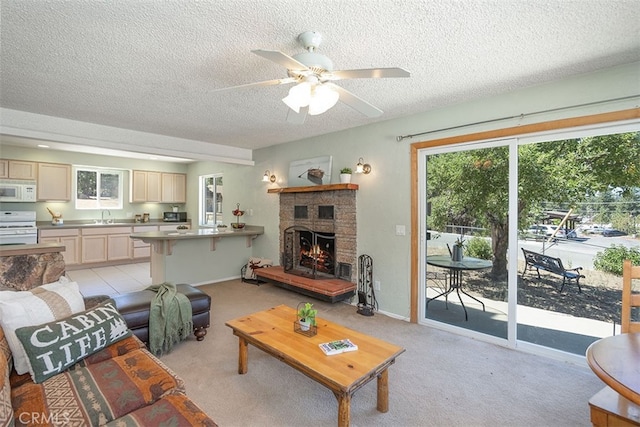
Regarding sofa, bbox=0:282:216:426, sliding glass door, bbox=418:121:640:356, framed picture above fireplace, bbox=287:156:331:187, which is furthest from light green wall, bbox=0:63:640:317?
sofa, bbox=0:282:216:426

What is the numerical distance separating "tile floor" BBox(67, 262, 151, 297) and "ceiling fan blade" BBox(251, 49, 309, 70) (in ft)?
15.2

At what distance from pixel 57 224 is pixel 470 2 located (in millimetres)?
7789

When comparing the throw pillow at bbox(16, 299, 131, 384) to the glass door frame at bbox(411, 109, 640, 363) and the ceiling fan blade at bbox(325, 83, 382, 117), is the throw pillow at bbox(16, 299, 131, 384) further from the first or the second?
the glass door frame at bbox(411, 109, 640, 363)

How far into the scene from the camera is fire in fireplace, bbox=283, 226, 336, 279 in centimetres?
441

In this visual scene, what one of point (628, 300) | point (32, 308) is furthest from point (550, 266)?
point (32, 308)

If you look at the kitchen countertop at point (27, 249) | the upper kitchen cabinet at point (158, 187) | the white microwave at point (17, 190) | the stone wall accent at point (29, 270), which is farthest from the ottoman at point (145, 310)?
the upper kitchen cabinet at point (158, 187)

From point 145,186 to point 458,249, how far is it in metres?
7.22

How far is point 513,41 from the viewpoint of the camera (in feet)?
6.54

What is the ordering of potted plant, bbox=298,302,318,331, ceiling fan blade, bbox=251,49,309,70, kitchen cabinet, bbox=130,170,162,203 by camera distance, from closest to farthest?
ceiling fan blade, bbox=251,49,309,70
potted plant, bbox=298,302,318,331
kitchen cabinet, bbox=130,170,162,203

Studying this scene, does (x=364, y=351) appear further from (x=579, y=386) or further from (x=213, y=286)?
(x=213, y=286)

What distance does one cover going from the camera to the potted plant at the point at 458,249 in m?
3.34

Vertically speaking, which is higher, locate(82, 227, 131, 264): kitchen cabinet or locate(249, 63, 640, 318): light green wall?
locate(249, 63, 640, 318): light green wall

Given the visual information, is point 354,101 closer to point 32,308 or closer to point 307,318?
point 307,318

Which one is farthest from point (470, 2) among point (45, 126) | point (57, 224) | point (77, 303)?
point (57, 224)
